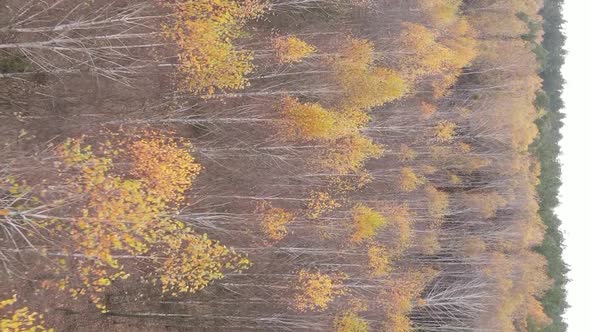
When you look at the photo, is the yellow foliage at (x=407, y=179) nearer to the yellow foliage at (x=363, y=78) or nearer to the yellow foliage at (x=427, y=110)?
the yellow foliage at (x=427, y=110)

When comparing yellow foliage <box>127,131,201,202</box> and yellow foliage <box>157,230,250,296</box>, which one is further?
yellow foliage <box>157,230,250,296</box>

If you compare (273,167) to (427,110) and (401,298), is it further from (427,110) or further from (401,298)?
(427,110)

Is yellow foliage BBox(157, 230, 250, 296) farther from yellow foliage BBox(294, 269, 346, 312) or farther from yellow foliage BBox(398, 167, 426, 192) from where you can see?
yellow foliage BBox(398, 167, 426, 192)

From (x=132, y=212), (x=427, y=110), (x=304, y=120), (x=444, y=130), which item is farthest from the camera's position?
(x=444, y=130)

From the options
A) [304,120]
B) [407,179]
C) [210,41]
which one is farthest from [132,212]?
[407,179]

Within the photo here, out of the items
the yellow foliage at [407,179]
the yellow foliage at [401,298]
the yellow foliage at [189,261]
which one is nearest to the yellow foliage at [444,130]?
the yellow foliage at [407,179]

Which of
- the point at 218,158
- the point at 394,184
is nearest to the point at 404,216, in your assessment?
the point at 394,184

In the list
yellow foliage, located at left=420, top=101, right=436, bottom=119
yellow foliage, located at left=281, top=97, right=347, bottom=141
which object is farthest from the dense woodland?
yellow foliage, located at left=420, top=101, right=436, bottom=119
